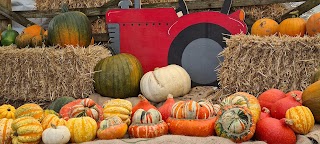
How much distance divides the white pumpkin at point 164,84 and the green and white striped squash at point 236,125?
1925 mm

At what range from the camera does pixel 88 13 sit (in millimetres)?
5883

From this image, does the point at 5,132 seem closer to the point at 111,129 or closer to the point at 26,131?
the point at 26,131

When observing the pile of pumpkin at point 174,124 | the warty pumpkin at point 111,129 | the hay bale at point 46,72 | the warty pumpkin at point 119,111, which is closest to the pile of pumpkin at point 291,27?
the pile of pumpkin at point 174,124

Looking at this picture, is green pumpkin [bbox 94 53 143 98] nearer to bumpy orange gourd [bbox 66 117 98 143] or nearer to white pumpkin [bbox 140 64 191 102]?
white pumpkin [bbox 140 64 191 102]

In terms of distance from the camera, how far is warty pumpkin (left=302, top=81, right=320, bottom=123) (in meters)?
2.95

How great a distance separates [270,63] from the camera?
4266mm

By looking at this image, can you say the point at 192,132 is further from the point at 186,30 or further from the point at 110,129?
the point at 186,30

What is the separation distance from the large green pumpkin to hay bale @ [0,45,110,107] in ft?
0.49

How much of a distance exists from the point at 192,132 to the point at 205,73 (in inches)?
91.0

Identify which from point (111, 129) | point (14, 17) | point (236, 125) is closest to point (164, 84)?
point (111, 129)

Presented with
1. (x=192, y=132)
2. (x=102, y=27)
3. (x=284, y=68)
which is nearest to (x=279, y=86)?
(x=284, y=68)

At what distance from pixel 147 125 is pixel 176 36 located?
2494mm

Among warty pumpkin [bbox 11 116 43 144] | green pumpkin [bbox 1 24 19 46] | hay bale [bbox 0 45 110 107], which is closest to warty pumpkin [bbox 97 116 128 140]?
warty pumpkin [bbox 11 116 43 144]

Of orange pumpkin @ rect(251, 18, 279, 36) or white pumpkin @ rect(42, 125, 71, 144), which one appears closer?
white pumpkin @ rect(42, 125, 71, 144)
